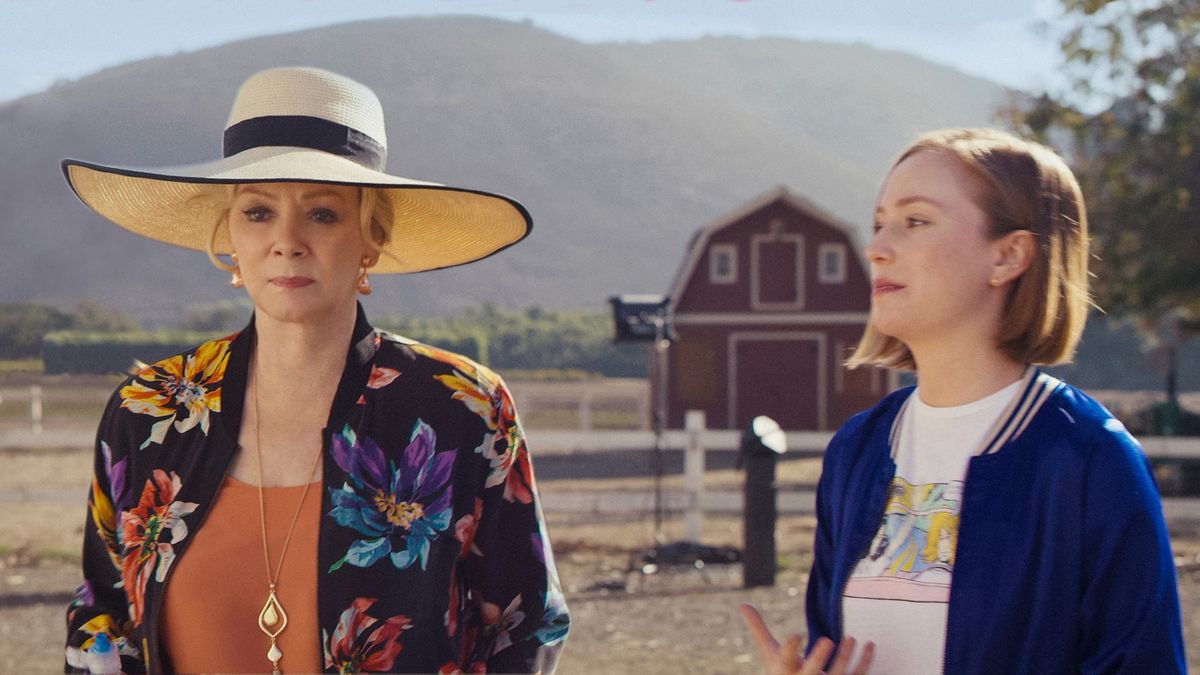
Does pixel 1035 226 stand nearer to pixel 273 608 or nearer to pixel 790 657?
pixel 790 657

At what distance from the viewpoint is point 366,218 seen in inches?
78.6

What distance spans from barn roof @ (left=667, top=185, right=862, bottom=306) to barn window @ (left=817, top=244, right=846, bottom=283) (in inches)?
16.3

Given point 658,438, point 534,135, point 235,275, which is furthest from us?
point 534,135

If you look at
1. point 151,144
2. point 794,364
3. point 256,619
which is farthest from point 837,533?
point 151,144

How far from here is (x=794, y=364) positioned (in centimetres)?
2498

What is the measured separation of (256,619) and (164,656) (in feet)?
0.53

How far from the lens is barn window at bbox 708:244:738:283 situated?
2581 centimetres

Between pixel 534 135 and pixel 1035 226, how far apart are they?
105 m

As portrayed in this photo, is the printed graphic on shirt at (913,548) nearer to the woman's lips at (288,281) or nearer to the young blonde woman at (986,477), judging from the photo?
the young blonde woman at (986,477)

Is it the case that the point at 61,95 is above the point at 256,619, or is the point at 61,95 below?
above

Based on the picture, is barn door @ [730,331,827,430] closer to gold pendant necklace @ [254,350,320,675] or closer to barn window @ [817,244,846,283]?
barn window @ [817,244,846,283]

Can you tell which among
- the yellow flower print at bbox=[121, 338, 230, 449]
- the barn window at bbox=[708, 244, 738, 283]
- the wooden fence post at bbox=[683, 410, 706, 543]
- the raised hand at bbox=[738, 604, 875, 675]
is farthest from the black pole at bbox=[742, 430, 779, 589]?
the barn window at bbox=[708, 244, 738, 283]

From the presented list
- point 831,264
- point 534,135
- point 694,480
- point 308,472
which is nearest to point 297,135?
point 308,472

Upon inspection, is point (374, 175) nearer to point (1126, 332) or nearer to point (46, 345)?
point (46, 345)
